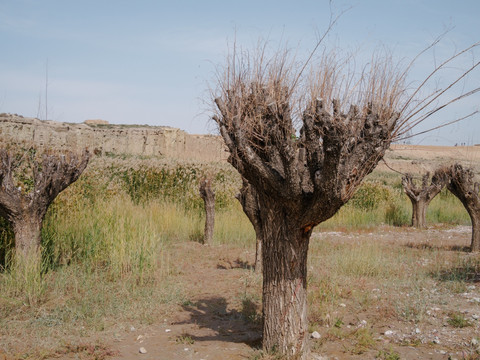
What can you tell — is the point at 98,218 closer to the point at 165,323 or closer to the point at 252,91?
the point at 165,323

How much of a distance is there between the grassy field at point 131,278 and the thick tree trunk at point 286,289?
884mm

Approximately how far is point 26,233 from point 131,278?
6.03ft

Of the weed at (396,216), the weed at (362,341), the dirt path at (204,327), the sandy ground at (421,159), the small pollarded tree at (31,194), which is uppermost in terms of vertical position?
the sandy ground at (421,159)

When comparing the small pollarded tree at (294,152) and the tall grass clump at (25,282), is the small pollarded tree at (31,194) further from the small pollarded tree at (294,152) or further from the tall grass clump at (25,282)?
the small pollarded tree at (294,152)

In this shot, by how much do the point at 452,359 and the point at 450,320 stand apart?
3.90 ft

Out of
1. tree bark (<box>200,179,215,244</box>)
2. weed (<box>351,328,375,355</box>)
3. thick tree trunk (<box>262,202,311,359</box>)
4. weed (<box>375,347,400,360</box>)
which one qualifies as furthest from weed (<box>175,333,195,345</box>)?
tree bark (<box>200,179,215,244</box>)

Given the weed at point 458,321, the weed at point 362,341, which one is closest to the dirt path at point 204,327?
the weed at point 362,341

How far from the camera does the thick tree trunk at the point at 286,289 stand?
4.73 metres

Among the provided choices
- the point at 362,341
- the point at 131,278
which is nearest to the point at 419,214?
the point at 362,341

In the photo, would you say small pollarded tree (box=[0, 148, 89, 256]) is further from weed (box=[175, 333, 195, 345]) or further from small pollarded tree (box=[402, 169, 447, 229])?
small pollarded tree (box=[402, 169, 447, 229])

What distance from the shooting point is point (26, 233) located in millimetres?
7223

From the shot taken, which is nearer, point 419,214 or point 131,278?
point 131,278

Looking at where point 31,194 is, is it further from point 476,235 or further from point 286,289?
point 476,235

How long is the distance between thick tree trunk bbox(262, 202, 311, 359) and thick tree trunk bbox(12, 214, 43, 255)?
14.1 feet
